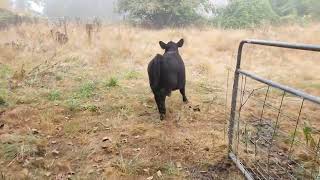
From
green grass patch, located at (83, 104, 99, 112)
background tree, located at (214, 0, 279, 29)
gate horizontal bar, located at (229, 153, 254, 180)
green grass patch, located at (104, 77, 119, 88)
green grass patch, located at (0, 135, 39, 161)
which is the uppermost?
background tree, located at (214, 0, 279, 29)

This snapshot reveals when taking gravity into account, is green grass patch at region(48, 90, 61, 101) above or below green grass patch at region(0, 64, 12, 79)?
below

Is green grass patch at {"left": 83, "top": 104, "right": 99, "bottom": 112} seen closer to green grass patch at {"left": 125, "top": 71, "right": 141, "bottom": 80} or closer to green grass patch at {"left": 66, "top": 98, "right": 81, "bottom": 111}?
green grass patch at {"left": 66, "top": 98, "right": 81, "bottom": 111}

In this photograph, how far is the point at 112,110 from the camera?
234 inches

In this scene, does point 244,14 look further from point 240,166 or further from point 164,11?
point 240,166

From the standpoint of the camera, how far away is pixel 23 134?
191 inches

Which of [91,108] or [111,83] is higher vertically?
[111,83]

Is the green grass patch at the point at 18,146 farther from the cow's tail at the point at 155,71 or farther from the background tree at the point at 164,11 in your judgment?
the background tree at the point at 164,11

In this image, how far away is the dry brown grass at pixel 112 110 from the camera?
13.3 feet

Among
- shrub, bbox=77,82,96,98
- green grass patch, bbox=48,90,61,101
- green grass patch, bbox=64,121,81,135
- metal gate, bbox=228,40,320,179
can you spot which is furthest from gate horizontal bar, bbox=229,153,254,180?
green grass patch, bbox=48,90,61,101

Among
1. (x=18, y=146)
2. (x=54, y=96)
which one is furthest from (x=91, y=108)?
(x=18, y=146)

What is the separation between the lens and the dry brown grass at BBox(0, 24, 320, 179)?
4.04 meters

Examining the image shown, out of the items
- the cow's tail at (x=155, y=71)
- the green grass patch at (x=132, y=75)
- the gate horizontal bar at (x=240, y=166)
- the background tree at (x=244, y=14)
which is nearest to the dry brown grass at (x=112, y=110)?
the green grass patch at (x=132, y=75)

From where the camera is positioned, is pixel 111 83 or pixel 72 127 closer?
pixel 72 127

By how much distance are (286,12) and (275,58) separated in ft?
49.5
